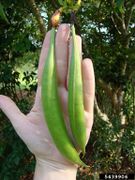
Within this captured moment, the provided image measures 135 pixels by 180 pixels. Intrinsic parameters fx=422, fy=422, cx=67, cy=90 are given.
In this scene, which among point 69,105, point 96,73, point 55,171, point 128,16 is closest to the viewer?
point 69,105

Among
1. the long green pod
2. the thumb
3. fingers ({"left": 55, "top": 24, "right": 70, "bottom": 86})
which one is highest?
fingers ({"left": 55, "top": 24, "right": 70, "bottom": 86})

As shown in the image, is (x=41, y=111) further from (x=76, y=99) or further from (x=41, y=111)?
(x=76, y=99)

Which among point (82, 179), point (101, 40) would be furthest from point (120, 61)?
point (82, 179)

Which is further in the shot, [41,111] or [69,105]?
[41,111]

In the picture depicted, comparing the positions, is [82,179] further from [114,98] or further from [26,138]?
[26,138]

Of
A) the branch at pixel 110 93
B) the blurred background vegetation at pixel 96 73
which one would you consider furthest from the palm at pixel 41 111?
the branch at pixel 110 93

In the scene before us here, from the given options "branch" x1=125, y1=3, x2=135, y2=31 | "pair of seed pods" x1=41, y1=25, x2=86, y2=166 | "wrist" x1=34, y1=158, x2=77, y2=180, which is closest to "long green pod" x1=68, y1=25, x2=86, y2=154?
"pair of seed pods" x1=41, y1=25, x2=86, y2=166

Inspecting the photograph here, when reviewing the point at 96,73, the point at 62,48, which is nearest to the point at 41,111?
the point at 62,48

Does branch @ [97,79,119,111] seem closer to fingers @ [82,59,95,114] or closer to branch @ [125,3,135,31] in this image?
branch @ [125,3,135,31]
